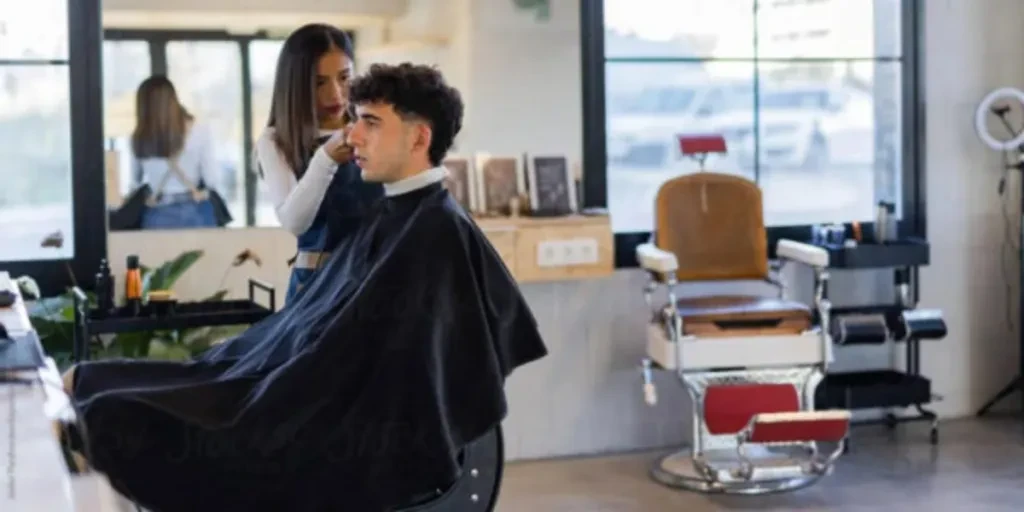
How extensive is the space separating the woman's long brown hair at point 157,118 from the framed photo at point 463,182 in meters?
0.85

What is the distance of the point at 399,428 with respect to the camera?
90.7 inches

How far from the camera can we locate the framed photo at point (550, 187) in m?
4.31

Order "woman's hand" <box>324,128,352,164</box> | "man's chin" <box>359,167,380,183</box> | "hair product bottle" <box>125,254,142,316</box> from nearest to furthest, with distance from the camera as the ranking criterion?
"man's chin" <box>359,167,380,183</box>
"woman's hand" <box>324,128,352,164</box>
"hair product bottle" <box>125,254,142,316</box>

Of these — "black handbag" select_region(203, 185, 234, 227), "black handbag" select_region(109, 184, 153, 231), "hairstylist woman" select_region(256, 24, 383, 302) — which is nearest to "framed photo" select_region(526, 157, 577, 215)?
"black handbag" select_region(203, 185, 234, 227)

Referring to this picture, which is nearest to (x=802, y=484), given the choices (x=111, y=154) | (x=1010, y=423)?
(x=1010, y=423)

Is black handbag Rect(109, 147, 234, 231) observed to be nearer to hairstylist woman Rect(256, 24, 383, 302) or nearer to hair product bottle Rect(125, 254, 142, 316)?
hair product bottle Rect(125, 254, 142, 316)

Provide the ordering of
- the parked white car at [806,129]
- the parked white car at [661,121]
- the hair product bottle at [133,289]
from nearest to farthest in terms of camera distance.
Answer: the hair product bottle at [133,289]
the parked white car at [661,121]
the parked white car at [806,129]

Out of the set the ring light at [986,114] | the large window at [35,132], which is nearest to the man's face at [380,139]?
the large window at [35,132]

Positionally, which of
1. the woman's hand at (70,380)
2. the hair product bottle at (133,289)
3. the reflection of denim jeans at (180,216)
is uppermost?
the reflection of denim jeans at (180,216)

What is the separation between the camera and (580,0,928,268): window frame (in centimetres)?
452

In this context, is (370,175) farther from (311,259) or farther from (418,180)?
(311,259)

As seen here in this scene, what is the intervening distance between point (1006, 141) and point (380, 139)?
10.5ft

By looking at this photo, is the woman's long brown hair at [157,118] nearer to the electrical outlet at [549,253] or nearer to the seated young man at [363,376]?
the electrical outlet at [549,253]

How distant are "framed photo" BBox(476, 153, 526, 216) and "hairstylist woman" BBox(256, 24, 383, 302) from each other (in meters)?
1.34
